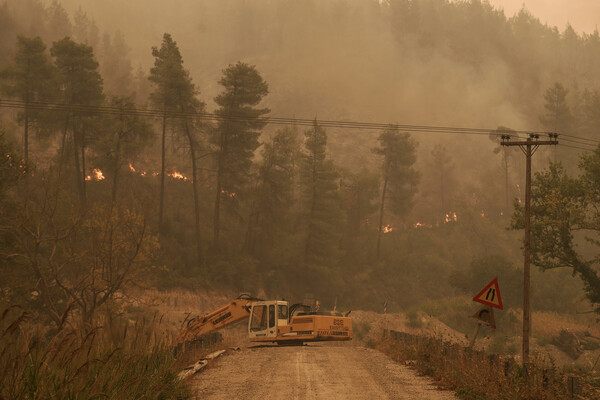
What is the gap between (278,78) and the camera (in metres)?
175

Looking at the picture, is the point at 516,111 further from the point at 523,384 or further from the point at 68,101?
the point at 523,384

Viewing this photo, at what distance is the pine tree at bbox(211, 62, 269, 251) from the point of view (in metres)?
65.2

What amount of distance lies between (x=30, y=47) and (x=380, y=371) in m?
50.7

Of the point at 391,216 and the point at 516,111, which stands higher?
the point at 516,111

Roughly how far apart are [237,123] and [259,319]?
37523mm

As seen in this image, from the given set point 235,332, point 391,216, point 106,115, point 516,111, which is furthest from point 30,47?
point 516,111

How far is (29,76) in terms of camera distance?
181ft

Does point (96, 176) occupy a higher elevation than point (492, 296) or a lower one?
higher

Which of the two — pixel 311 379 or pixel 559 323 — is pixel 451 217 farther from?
pixel 311 379

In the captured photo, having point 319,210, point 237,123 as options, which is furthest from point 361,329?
point 237,123

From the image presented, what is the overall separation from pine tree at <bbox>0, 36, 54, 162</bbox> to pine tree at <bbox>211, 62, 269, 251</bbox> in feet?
59.1

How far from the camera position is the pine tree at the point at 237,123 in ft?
214

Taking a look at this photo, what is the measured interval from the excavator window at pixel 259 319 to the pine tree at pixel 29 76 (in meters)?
34.2

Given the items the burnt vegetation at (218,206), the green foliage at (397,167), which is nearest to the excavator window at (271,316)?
the burnt vegetation at (218,206)
